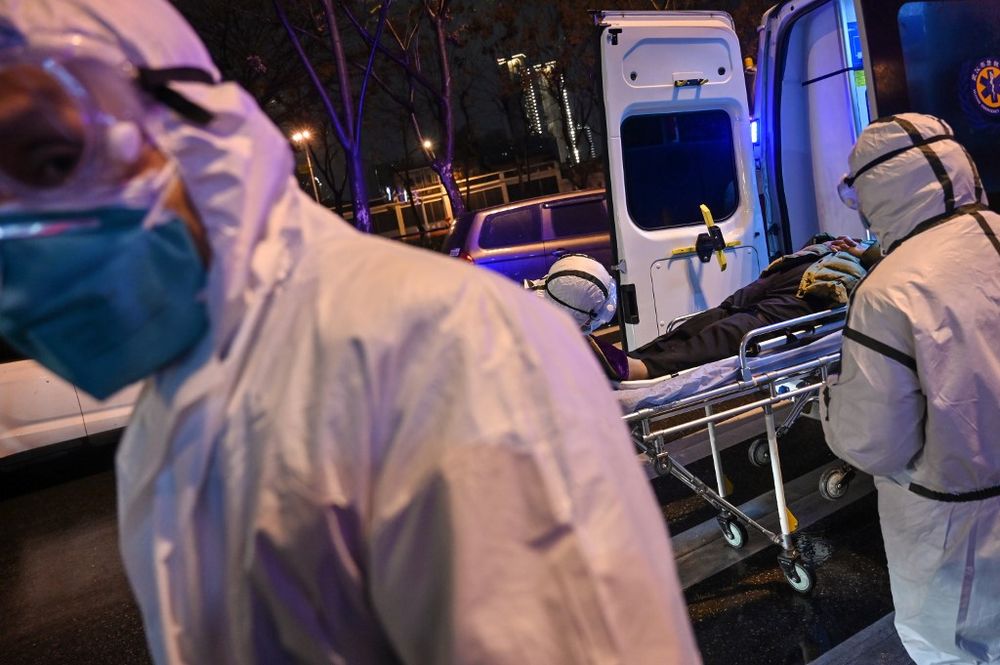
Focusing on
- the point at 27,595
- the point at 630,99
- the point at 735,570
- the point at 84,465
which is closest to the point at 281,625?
the point at 735,570

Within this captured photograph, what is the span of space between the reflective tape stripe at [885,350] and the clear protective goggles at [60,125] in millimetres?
1948

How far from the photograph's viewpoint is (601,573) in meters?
0.65

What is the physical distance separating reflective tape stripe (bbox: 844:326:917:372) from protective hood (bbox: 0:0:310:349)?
70.7 inches

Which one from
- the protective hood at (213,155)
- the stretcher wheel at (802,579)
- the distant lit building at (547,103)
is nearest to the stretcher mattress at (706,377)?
the stretcher wheel at (802,579)

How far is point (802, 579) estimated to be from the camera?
2848 millimetres

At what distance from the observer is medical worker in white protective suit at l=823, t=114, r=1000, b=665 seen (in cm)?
184

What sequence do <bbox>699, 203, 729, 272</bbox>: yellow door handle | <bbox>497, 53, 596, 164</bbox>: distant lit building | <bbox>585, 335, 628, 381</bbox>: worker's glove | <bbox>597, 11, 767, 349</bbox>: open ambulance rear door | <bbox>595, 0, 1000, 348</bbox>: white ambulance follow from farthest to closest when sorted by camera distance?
<bbox>497, 53, 596, 164</bbox>: distant lit building, <bbox>699, 203, 729, 272</bbox>: yellow door handle, <bbox>597, 11, 767, 349</bbox>: open ambulance rear door, <bbox>595, 0, 1000, 348</bbox>: white ambulance, <bbox>585, 335, 628, 381</bbox>: worker's glove

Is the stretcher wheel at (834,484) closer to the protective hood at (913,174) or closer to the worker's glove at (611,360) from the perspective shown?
the worker's glove at (611,360)

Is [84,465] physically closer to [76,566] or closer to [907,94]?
[76,566]

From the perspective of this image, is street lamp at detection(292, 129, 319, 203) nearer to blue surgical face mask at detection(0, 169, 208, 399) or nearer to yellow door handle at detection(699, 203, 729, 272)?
yellow door handle at detection(699, 203, 729, 272)

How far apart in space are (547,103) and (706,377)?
20.5 m

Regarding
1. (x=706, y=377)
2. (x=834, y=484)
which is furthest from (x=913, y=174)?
(x=834, y=484)

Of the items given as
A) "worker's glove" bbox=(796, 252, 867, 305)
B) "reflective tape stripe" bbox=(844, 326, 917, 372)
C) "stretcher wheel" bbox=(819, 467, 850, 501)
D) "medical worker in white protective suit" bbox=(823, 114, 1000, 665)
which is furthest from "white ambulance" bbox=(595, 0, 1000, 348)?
"reflective tape stripe" bbox=(844, 326, 917, 372)

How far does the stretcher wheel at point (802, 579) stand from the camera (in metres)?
2.83
